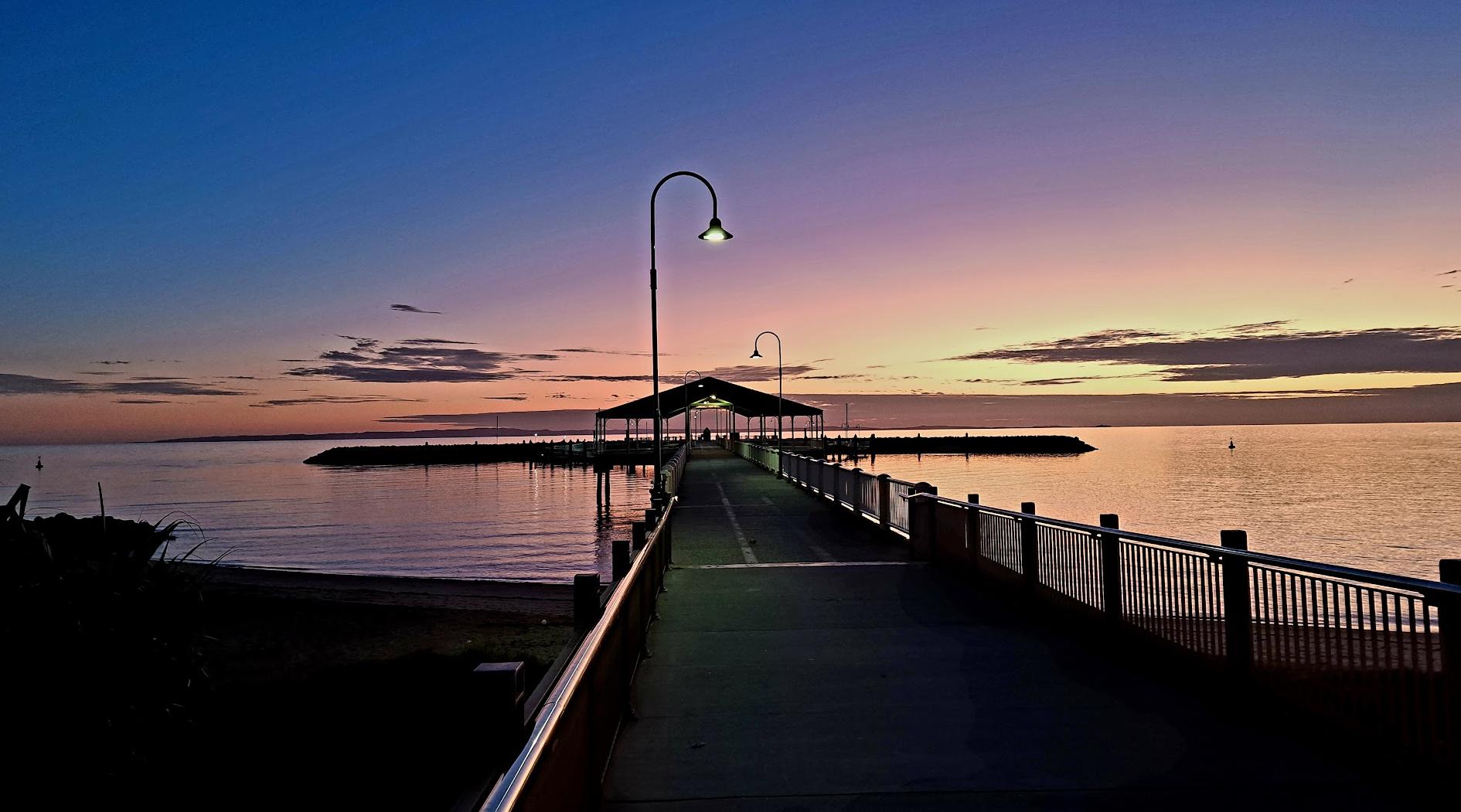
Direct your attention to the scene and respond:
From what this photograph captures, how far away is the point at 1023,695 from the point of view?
6.26m

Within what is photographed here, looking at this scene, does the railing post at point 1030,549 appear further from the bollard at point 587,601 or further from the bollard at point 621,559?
the bollard at point 587,601

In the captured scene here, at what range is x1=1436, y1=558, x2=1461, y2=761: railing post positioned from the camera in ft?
13.5

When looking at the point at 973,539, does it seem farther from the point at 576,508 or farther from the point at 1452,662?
the point at 576,508

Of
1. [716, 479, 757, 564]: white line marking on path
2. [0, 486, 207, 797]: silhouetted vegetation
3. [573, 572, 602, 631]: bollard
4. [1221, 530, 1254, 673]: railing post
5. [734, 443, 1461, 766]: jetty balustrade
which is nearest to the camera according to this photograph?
[734, 443, 1461, 766]: jetty balustrade

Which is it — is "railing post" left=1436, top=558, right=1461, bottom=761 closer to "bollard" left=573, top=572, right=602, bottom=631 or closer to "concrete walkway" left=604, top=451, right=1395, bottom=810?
"concrete walkway" left=604, top=451, right=1395, bottom=810

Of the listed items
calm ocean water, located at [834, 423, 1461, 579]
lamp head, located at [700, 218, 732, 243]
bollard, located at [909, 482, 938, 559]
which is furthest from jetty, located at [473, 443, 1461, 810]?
calm ocean water, located at [834, 423, 1461, 579]

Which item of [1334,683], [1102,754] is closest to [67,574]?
[1102,754]

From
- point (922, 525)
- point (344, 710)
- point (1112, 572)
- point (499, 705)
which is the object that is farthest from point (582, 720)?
point (922, 525)

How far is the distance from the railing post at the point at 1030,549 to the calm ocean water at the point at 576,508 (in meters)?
12.9

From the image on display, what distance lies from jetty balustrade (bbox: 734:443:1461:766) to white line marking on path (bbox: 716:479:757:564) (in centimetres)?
Answer: 423

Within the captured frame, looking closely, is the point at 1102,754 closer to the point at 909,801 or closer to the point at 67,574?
the point at 909,801

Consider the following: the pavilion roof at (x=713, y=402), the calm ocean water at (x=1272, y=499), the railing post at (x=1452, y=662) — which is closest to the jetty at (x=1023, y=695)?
the railing post at (x=1452, y=662)

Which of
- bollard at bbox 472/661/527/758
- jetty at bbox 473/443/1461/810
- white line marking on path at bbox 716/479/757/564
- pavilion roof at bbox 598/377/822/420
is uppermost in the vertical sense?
pavilion roof at bbox 598/377/822/420

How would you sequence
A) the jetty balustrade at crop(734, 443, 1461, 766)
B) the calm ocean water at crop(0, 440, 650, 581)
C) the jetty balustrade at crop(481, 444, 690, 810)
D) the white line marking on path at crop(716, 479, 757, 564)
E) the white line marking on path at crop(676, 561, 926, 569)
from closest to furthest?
the jetty balustrade at crop(481, 444, 690, 810), the jetty balustrade at crop(734, 443, 1461, 766), the white line marking on path at crop(676, 561, 926, 569), the white line marking on path at crop(716, 479, 757, 564), the calm ocean water at crop(0, 440, 650, 581)
